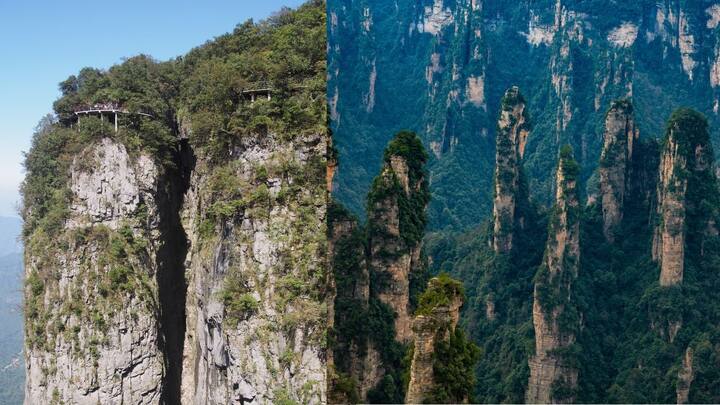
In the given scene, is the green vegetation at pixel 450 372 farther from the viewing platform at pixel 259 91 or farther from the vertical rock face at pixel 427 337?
the viewing platform at pixel 259 91

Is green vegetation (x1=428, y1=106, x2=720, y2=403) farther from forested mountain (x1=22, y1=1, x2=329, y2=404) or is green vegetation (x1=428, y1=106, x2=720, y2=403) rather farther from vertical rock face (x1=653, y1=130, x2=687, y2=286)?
forested mountain (x1=22, y1=1, x2=329, y2=404)

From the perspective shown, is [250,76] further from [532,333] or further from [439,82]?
[439,82]

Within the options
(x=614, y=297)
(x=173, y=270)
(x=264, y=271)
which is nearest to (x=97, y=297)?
(x=173, y=270)

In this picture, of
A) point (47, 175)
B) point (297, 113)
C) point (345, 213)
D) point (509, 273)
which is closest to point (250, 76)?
point (297, 113)

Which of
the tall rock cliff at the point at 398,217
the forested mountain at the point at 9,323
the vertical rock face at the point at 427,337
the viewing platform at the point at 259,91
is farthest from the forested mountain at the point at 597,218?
the forested mountain at the point at 9,323

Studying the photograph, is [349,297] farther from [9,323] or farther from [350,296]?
[9,323]

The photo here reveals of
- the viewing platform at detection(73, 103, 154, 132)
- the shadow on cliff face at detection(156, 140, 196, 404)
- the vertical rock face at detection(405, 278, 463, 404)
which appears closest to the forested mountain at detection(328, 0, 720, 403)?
the vertical rock face at detection(405, 278, 463, 404)
